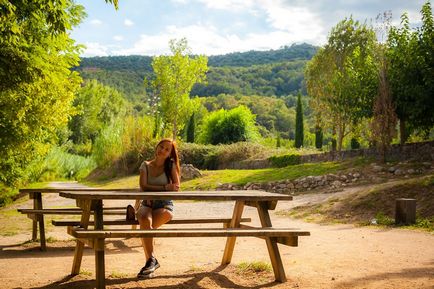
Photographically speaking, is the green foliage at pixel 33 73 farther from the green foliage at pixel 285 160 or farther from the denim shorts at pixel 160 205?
the green foliage at pixel 285 160

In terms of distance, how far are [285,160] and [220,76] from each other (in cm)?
10613

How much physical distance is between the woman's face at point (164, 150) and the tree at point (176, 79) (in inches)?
1451

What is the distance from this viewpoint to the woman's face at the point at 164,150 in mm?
6281

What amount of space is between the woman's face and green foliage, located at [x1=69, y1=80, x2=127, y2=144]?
61.5 metres

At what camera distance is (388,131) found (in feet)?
66.4

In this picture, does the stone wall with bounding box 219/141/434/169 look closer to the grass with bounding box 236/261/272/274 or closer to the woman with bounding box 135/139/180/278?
the grass with bounding box 236/261/272/274

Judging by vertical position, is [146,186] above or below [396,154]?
above

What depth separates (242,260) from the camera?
22.5 feet

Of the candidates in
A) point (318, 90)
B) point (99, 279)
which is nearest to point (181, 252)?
point (99, 279)

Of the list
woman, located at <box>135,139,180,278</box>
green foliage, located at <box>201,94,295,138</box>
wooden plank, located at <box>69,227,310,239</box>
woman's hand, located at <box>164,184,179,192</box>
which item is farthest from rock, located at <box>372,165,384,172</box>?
green foliage, located at <box>201,94,295,138</box>

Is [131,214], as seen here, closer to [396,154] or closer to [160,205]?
[160,205]

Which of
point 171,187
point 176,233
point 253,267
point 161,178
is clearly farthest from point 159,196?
point 253,267

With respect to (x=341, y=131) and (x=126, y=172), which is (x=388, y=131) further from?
(x=126, y=172)

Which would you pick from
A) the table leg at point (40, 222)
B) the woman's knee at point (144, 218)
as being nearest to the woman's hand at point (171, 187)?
the woman's knee at point (144, 218)
